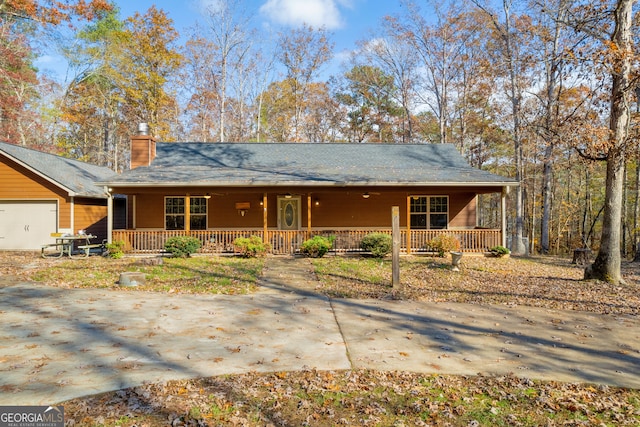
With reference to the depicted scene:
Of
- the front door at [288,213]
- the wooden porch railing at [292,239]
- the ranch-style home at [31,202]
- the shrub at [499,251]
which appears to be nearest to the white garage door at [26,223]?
the ranch-style home at [31,202]

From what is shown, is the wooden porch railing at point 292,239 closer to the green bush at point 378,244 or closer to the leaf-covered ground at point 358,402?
the green bush at point 378,244

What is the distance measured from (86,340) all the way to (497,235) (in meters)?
13.0

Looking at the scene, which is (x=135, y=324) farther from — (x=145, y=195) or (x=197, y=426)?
(x=145, y=195)

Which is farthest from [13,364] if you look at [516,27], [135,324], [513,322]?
[516,27]

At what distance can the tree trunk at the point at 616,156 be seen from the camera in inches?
342

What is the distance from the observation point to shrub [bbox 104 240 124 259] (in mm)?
12289

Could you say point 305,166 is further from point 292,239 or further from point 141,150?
point 141,150

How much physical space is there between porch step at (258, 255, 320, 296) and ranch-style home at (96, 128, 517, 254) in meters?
1.59

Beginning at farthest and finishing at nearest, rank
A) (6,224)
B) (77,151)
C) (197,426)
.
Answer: (77,151) < (6,224) < (197,426)

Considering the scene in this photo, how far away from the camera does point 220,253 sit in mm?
12867

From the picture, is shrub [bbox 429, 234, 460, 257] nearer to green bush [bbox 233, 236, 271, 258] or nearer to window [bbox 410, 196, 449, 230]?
window [bbox 410, 196, 449, 230]

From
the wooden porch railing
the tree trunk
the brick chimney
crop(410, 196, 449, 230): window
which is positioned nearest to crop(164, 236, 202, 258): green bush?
the wooden porch railing

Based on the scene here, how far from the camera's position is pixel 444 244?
1259cm

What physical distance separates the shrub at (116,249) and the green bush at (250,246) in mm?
3907
